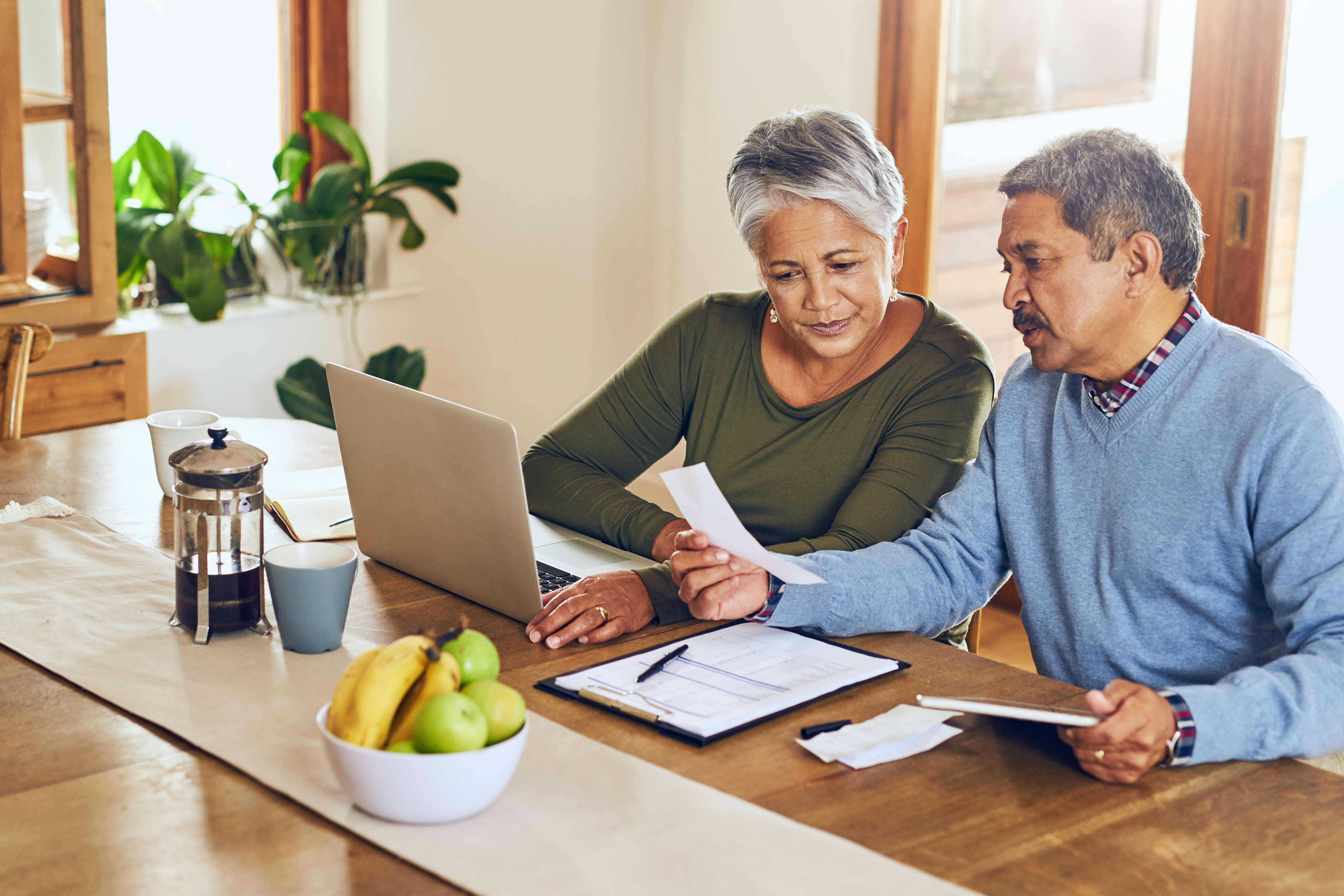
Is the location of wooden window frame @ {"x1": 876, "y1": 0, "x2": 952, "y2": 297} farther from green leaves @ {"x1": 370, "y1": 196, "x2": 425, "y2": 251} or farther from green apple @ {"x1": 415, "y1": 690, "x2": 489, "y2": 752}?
green apple @ {"x1": 415, "y1": 690, "x2": 489, "y2": 752}

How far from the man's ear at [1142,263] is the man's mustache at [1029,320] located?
3.6 inches

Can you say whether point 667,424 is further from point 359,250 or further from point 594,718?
point 359,250

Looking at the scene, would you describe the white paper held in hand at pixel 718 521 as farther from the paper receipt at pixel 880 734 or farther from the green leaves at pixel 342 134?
the green leaves at pixel 342 134

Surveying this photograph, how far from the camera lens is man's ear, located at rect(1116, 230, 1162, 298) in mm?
1405

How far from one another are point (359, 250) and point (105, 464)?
1.95 m

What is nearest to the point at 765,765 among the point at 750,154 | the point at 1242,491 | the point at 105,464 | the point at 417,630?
the point at 417,630

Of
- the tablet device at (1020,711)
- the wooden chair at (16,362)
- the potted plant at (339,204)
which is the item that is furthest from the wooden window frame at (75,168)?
the tablet device at (1020,711)

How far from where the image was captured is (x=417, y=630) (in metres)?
1.41

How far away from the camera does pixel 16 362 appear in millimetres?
2357

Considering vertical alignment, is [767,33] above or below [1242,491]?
above

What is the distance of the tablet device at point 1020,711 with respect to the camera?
111 cm

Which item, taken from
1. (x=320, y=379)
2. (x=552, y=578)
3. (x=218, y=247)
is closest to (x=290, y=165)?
(x=218, y=247)

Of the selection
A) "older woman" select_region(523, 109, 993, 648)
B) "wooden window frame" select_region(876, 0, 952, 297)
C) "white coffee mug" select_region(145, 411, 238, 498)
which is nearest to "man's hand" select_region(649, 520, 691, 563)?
"older woman" select_region(523, 109, 993, 648)

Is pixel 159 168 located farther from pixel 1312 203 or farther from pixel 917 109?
pixel 1312 203
